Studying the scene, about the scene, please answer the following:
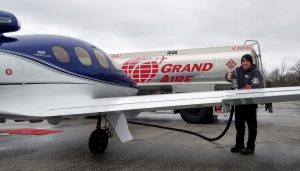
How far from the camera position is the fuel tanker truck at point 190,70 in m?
12.5

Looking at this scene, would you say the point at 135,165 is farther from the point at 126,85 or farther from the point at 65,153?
the point at 126,85

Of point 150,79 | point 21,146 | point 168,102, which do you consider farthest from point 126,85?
point 150,79

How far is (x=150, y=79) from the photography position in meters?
13.4

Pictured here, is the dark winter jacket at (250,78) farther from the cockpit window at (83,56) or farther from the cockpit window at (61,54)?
the cockpit window at (61,54)

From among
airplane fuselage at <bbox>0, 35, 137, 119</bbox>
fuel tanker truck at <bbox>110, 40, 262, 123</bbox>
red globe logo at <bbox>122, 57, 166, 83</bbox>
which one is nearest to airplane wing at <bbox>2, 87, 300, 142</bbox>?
airplane fuselage at <bbox>0, 35, 137, 119</bbox>

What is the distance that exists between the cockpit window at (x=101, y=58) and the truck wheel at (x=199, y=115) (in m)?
5.40

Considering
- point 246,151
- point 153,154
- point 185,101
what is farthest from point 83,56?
point 246,151

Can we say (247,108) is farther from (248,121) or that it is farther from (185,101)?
(185,101)

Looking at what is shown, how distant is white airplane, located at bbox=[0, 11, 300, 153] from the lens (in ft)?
16.6

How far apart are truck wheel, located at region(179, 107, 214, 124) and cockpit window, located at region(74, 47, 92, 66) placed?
19.9ft

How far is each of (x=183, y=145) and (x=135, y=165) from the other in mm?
2027

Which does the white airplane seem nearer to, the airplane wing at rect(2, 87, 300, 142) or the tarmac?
the airplane wing at rect(2, 87, 300, 142)

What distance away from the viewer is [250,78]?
6598mm

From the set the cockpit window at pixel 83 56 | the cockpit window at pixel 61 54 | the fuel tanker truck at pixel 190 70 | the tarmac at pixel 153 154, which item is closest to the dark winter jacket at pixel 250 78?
the tarmac at pixel 153 154
